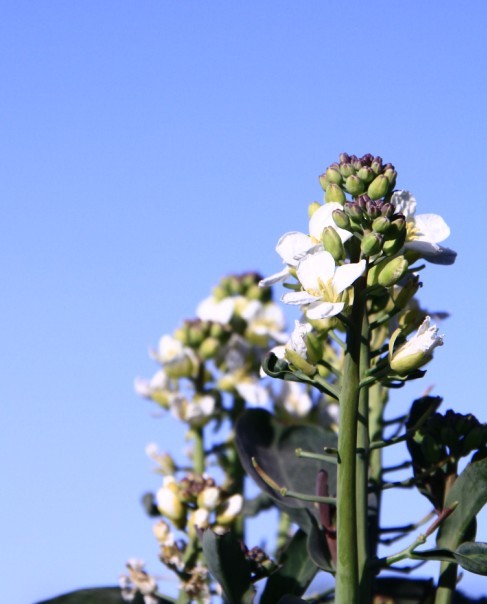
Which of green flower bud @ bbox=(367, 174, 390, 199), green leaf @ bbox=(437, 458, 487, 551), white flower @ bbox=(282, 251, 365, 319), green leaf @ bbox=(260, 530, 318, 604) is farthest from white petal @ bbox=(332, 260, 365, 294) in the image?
green leaf @ bbox=(260, 530, 318, 604)

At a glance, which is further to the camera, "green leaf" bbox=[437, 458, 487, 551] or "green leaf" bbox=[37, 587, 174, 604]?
"green leaf" bbox=[37, 587, 174, 604]

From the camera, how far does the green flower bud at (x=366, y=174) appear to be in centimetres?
101

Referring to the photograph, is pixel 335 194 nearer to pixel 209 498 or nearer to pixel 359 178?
pixel 359 178

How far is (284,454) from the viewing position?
126 cm

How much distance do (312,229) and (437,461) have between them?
0.91 ft

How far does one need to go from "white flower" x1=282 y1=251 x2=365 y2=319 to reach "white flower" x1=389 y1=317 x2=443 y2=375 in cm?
7

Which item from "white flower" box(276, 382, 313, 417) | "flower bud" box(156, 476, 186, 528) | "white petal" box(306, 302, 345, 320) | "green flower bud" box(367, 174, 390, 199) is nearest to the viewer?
"white petal" box(306, 302, 345, 320)

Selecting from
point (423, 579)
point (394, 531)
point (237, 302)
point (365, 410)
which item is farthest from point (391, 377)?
point (237, 302)

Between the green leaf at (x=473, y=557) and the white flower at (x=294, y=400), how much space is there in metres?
0.75

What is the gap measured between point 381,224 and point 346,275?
0.21 feet

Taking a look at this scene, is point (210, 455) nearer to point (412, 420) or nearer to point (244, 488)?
point (244, 488)

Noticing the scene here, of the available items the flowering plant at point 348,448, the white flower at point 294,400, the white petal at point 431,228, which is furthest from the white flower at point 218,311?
the white petal at point 431,228

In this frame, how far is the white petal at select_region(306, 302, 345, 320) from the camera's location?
89 cm

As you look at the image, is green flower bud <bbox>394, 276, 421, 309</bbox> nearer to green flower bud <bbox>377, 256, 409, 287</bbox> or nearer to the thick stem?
green flower bud <bbox>377, 256, 409, 287</bbox>
